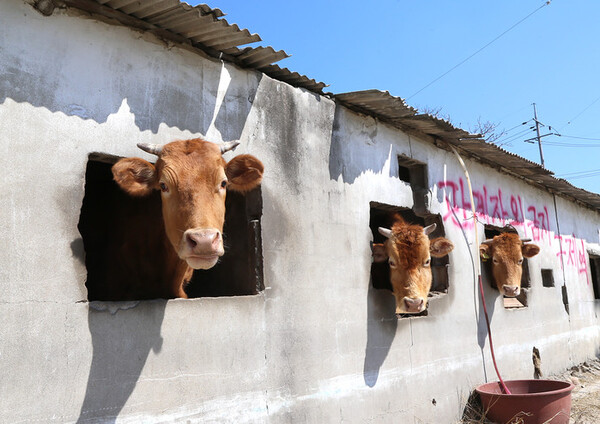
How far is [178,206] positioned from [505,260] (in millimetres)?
6540

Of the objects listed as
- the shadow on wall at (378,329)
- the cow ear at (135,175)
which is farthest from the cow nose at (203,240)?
the shadow on wall at (378,329)

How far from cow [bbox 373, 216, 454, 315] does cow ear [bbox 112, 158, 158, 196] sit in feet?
10.8

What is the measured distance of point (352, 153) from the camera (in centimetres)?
638

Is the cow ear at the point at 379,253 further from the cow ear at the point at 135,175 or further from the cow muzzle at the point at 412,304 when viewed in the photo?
the cow ear at the point at 135,175

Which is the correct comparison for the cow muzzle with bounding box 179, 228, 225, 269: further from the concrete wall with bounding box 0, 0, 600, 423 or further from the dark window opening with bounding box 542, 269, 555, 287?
the dark window opening with bounding box 542, 269, 555, 287

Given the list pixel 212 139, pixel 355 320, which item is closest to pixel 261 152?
pixel 212 139

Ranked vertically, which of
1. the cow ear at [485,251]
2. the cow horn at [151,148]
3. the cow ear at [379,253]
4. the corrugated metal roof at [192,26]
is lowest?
the cow ear at [379,253]

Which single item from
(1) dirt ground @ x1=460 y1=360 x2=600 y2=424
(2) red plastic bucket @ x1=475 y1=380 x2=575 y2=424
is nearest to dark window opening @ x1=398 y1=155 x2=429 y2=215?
(2) red plastic bucket @ x1=475 y1=380 x2=575 y2=424

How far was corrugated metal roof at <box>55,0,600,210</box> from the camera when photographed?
162 inches

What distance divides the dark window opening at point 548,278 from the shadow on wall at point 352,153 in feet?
20.3

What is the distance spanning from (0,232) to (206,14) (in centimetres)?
230

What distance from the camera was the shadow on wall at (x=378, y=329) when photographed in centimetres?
594

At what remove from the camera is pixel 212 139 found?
15.5 feet

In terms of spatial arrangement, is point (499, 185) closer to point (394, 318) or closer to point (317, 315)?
point (394, 318)
